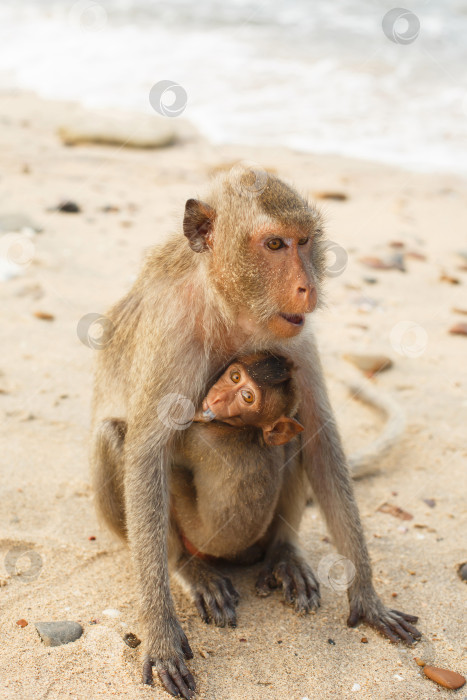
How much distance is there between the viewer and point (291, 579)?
13.1ft

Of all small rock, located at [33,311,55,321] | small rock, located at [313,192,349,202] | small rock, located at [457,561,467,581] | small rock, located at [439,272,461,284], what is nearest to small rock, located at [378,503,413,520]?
small rock, located at [457,561,467,581]

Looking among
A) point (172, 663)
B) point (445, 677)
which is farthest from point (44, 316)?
point (445, 677)

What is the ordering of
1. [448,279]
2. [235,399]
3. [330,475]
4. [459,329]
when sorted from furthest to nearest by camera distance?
[448,279] < [459,329] < [330,475] < [235,399]

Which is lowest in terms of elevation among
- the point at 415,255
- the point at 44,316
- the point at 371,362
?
the point at 44,316

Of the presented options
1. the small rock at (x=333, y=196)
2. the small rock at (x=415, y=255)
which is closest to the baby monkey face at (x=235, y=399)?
the small rock at (x=415, y=255)

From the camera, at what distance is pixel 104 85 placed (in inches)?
604

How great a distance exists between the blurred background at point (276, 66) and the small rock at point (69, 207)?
408cm

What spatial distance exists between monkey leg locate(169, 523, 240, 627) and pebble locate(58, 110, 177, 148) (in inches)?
336

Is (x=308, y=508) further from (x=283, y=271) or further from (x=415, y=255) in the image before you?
(x=415, y=255)

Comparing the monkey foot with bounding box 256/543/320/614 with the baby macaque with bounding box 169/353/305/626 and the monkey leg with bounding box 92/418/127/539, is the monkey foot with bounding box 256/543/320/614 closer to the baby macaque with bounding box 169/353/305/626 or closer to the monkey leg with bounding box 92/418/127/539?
the baby macaque with bounding box 169/353/305/626

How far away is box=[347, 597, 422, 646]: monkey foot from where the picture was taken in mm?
3744

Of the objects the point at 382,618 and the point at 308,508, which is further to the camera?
the point at 308,508

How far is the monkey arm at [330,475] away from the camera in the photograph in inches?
154

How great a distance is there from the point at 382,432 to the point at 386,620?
1654 millimetres
